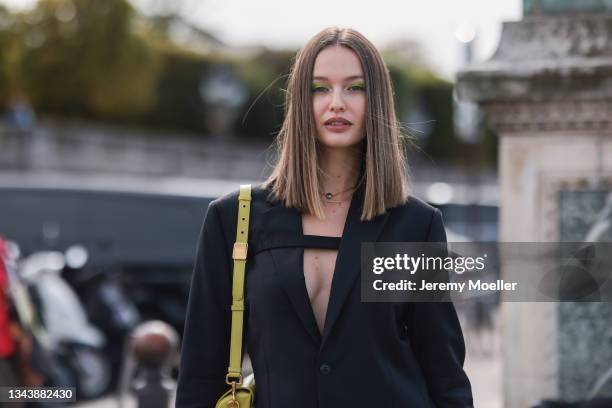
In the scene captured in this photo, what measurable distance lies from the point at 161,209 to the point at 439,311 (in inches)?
428

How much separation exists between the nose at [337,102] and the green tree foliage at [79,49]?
2254 cm

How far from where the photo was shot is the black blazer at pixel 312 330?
9.84ft

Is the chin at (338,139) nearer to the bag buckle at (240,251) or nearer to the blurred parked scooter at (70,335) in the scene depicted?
the bag buckle at (240,251)

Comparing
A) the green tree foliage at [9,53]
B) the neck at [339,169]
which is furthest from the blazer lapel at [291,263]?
the green tree foliage at [9,53]

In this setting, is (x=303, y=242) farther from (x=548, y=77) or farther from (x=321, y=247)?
(x=548, y=77)

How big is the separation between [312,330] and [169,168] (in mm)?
26416

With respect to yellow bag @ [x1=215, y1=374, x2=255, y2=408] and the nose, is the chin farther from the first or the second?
yellow bag @ [x1=215, y1=374, x2=255, y2=408]

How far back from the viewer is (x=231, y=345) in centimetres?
306

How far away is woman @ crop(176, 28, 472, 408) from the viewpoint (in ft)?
9.86

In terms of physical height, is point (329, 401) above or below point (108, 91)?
below

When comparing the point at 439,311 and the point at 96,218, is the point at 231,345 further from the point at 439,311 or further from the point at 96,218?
the point at 96,218

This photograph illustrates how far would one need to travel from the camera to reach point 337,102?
3.12 metres

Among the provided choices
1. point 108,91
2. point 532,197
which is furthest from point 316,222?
point 108,91

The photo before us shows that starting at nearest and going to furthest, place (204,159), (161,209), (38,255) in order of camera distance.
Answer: (38,255), (161,209), (204,159)
